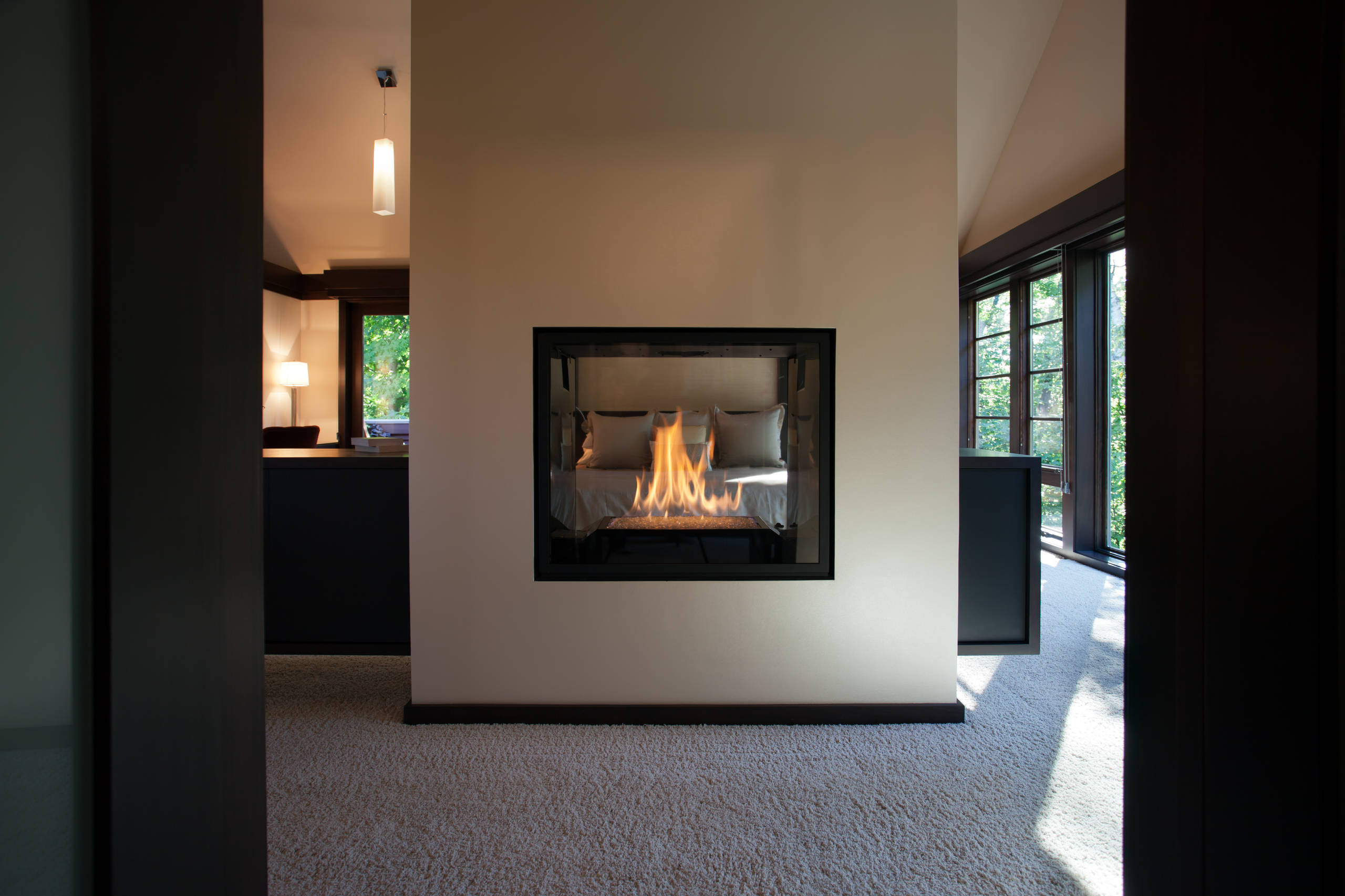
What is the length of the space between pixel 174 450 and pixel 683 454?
1820 mm

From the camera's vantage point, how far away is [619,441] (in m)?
2.18

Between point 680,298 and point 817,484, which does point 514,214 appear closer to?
point 680,298

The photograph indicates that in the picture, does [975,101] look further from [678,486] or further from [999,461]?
[678,486]

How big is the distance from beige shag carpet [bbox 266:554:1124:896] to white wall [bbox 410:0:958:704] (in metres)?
0.18

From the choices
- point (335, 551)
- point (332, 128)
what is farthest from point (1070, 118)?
point (332, 128)

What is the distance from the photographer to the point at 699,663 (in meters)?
2.04

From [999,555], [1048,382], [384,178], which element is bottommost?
[999,555]

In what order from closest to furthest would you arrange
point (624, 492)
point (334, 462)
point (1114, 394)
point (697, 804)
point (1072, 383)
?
point (697, 804), point (624, 492), point (334, 462), point (1114, 394), point (1072, 383)

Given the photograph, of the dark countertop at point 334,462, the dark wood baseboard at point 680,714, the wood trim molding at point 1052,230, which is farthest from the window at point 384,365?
the wood trim molding at point 1052,230

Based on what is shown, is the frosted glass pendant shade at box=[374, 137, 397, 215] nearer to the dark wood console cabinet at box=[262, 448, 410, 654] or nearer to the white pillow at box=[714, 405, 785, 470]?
the dark wood console cabinet at box=[262, 448, 410, 654]

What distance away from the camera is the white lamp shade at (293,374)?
6.21 meters

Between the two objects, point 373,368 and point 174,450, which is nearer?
point 174,450

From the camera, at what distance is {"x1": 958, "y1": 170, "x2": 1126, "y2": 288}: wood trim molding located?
3.46 meters

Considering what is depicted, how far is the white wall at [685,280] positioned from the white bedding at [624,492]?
16 centimetres
